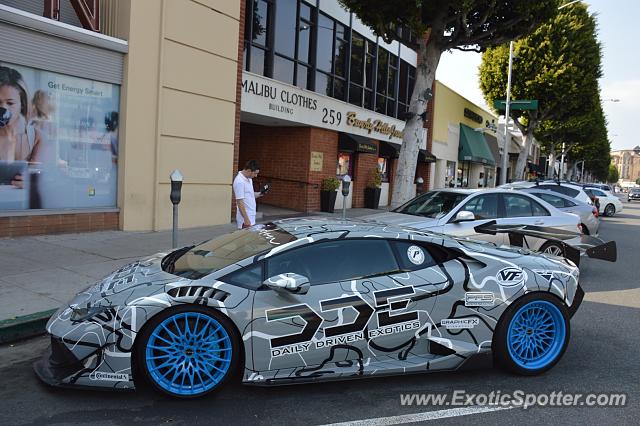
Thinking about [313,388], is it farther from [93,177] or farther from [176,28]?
[176,28]

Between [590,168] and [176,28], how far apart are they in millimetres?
111731

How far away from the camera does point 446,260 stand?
436 cm

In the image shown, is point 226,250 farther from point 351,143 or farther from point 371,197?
point 371,197

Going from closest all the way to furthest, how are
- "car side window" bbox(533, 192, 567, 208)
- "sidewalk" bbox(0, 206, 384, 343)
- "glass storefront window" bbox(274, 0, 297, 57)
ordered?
1. "sidewalk" bbox(0, 206, 384, 343)
2. "car side window" bbox(533, 192, 567, 208)
3. "glass storefront window" bbox(274, 0, 297, 57)

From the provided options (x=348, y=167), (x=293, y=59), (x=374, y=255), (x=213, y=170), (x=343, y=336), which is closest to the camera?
(x=343, y=336)

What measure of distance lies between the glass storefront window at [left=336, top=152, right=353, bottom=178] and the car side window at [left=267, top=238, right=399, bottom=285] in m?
14.7

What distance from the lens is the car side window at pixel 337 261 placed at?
3953 mm

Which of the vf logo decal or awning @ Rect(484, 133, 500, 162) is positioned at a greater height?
awning @ Rect(484, 133, 500, 162)

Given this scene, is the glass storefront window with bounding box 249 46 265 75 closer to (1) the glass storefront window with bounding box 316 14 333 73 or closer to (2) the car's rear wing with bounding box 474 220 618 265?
(1) the glass storefront window with bounding box 316 14 333 73

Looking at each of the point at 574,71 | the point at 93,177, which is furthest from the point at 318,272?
the point at 574,71

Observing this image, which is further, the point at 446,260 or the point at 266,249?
the point at 446,260

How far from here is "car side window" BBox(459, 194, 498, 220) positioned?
8508 millimetres

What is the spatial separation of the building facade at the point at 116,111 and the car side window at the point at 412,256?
7.34 metres

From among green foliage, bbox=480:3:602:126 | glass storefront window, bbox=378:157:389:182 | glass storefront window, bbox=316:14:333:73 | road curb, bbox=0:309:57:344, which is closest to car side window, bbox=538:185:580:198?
glass storefront window, bbox=378:157:389:182
